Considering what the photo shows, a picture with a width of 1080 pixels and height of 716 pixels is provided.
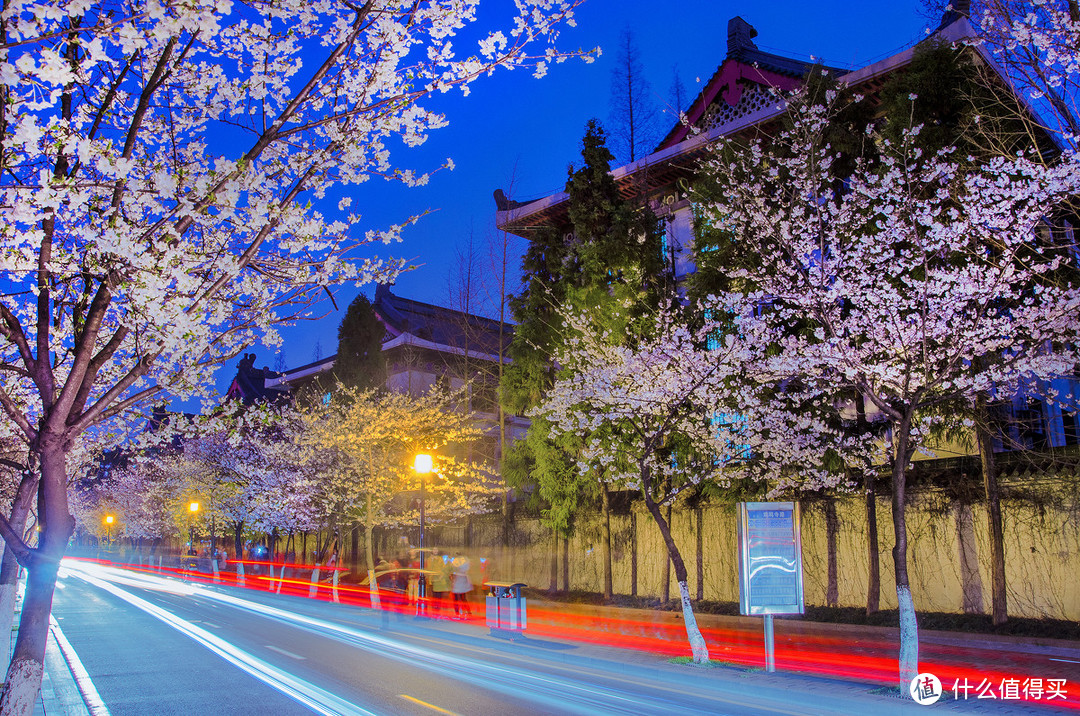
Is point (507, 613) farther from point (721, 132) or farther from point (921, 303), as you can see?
point (721, 132)

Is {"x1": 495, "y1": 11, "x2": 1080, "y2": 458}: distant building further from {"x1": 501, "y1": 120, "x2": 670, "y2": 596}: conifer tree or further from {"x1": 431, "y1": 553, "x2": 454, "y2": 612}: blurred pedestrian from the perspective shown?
{"x1": 431, "y1": 553, "x2": 454, "y2": 612}: blurred pedestrian

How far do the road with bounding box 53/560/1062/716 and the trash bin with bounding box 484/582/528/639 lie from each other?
315 millimetres

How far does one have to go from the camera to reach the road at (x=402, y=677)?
9727 millimetres

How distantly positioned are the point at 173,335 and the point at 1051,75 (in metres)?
11.8

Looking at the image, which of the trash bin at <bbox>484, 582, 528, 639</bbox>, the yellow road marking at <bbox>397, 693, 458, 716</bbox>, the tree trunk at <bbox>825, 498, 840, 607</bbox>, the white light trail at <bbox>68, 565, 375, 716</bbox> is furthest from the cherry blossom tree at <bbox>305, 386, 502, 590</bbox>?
Result: the yellow road marking at <bbox>397, 693, 458, 716</bbox>

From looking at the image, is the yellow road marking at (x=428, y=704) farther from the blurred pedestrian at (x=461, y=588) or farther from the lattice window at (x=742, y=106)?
the lattice window at (x=742, y=106)

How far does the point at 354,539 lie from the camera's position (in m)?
42.3

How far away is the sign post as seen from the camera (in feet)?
37.3

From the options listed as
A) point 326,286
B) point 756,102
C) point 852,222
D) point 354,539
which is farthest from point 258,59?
point 354,539

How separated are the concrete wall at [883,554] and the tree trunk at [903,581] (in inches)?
253

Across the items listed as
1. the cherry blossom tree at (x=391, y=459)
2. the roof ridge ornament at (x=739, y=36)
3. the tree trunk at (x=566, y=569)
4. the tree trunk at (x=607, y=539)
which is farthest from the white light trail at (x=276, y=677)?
the roof ridge ornament at (x=739, y=36)

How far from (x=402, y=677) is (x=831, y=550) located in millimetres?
11869

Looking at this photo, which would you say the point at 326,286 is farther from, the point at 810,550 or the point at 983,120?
the point at 810,550

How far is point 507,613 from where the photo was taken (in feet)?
56.2
